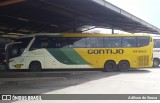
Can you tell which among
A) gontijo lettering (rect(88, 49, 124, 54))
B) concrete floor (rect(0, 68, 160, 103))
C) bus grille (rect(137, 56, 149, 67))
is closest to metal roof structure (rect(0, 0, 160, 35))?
gontijo lettering (rect(88, 49, 124, 54))

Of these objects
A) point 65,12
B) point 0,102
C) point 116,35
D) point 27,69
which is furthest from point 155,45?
point 0,102

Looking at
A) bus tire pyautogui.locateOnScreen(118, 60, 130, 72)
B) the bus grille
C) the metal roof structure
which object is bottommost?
bus tire pyautogui.locateOnScreen(118, 60, 130, 72)

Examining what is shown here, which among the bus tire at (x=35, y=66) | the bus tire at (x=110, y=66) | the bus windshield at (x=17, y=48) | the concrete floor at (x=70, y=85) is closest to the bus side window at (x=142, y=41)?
the bus tire at (x=110, y=66)

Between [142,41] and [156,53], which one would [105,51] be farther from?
[156,53]

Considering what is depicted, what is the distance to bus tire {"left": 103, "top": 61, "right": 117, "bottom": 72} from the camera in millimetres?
24594

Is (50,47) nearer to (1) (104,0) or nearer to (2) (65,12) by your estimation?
(2) (65,12)

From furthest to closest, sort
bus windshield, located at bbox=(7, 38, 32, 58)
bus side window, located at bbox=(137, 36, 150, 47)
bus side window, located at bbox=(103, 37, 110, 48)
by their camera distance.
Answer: bus side window, located at bbox=(137, 36, 150, 47) → bus side window, located at bbox=(103, 37, 110, 48) → bus windshield, located at bbox=(7, 38, 32, 58)

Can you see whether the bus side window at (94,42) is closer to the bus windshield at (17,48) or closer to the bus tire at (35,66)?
the bus tire at (35,66)

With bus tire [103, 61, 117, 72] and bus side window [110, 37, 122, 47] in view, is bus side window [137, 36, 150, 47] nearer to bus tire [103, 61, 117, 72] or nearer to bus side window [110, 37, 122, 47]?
bus side window [110, 37, 122, 47]

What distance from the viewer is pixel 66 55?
2409 centimetres

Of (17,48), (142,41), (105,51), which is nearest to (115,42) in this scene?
(105,51)

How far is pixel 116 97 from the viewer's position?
38.2 ft

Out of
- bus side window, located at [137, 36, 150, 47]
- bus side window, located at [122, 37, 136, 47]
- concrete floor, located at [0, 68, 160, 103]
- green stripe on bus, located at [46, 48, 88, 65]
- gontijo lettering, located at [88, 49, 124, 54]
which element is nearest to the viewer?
concrete floor, located at [0, 68, 160, 103]

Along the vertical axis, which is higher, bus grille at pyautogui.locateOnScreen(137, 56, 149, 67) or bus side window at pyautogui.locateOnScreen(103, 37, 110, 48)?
bus side window at pyautogui.locateOnScreen(103, 37, 110, 48)
